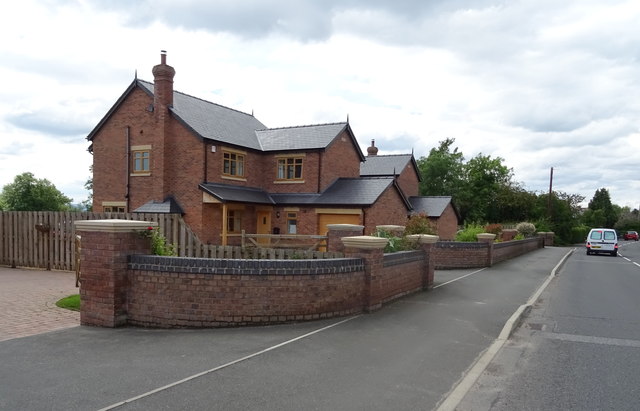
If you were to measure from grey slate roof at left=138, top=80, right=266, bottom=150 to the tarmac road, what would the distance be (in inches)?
653

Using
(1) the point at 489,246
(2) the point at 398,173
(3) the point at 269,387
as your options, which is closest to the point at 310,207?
(1) the point at 489,246

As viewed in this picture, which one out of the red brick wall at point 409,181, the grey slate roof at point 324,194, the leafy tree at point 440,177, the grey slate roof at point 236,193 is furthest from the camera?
the leafy tree at point 440,177

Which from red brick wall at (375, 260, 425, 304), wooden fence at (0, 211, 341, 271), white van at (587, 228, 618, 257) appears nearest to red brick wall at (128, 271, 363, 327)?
red brick wall at (375, 260, 425, 304)

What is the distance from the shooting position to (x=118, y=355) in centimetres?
591

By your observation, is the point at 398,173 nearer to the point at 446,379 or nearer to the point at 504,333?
the point at 504,333

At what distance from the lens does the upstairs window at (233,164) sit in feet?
78.1

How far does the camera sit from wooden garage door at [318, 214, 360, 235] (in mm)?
23214

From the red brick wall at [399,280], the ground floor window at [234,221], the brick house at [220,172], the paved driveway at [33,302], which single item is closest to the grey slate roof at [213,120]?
the brick house at [220,172]

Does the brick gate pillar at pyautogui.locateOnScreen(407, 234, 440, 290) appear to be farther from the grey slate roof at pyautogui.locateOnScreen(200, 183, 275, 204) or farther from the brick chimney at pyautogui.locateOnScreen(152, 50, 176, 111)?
the brick chimney at pyautogui.locateOnScreen(152, 50, 176, 111)

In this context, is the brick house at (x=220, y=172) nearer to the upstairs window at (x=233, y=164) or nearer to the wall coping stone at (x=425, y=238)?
the upstairs window at (x=233, y=164)

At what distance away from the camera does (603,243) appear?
100 ft

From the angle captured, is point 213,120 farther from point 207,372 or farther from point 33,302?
point 207,372

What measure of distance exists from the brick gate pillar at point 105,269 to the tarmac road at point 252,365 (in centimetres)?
29

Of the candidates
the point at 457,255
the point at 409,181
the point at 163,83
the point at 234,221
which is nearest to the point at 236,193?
the point at 234,221
